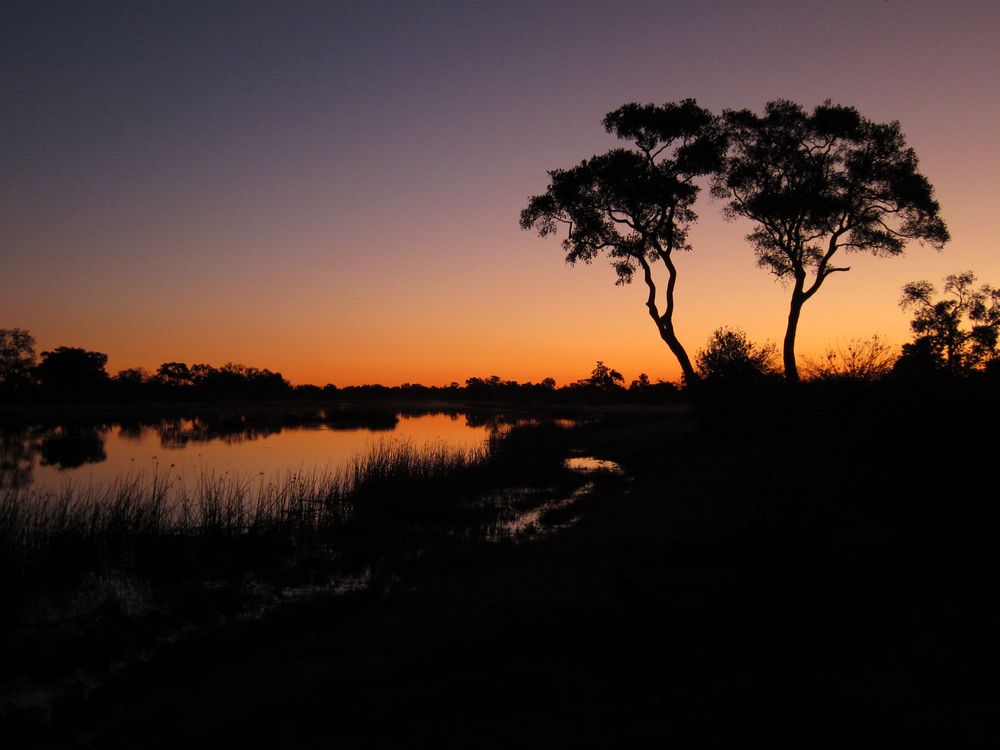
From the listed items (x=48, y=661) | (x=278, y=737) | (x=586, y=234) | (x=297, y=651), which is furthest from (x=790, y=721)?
(x=586, y=234)

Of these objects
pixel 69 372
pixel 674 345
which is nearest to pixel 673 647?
pixel 674 345

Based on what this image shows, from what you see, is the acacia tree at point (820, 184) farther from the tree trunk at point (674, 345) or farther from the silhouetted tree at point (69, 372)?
the silhouetted tree at point (69, 372)

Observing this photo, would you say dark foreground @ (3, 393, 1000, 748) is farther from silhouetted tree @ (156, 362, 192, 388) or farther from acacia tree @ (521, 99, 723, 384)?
silhouetted tree @ (156, 362, 192, 388)

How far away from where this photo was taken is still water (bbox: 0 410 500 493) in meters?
24.5

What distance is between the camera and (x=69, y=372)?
99.6 metres

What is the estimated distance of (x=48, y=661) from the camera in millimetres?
7281

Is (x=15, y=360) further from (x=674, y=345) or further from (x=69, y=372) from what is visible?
(x=674, y=345)

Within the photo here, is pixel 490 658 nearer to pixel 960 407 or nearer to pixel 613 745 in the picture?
pixel 613 745

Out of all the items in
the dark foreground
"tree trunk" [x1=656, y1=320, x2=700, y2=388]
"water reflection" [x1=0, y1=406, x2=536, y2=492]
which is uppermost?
"tree trunk" [x1=656, y1=320, x2=700, y2=388]

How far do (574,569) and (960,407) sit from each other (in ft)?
18.5

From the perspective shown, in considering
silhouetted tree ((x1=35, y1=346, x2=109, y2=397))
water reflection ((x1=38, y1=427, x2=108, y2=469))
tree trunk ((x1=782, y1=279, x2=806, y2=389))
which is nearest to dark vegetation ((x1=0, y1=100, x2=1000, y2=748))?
tree trunk ((x1=782, y1=279, x2=806, y2=389))

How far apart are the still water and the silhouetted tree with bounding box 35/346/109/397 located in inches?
2162

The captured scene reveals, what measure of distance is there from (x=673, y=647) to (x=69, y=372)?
115m

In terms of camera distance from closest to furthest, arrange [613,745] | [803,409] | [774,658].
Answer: [613,745] < [774,658] < [803,409]
